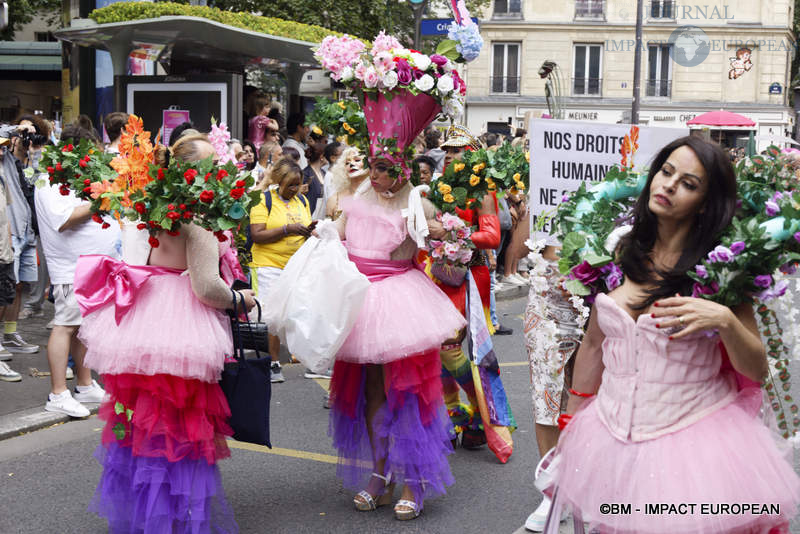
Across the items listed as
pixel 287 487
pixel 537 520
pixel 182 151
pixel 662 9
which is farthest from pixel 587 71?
pixel 182 151

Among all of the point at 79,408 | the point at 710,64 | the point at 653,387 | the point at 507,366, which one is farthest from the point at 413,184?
the point at 710,64

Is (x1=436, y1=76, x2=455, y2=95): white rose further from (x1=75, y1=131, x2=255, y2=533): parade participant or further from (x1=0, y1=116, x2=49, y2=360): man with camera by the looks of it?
(x1=0, y1=116, x2=49, y2=360): man with camera

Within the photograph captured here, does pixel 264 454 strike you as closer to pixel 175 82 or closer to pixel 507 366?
pixel 507 366

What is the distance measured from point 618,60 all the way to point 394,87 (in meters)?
38.3

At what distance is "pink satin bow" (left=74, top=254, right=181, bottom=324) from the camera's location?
413 cm

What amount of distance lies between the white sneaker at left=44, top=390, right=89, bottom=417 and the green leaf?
15.3ft

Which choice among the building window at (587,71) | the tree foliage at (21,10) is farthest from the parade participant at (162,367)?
the building window at (587,71)

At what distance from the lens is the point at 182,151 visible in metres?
4.28

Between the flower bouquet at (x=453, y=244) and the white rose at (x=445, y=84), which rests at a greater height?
the white rose at (x=445, y=84)

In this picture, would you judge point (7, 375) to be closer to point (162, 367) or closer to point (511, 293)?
point (162, 367)

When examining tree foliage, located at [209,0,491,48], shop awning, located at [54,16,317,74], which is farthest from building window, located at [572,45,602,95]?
shop awning, located at [54,16,317,74]

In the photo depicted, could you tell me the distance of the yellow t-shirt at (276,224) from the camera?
797cm

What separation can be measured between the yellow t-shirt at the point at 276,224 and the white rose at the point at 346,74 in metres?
2.99

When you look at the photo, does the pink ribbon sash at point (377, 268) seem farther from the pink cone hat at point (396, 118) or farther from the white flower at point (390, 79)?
the white flower at point (390, 79)
